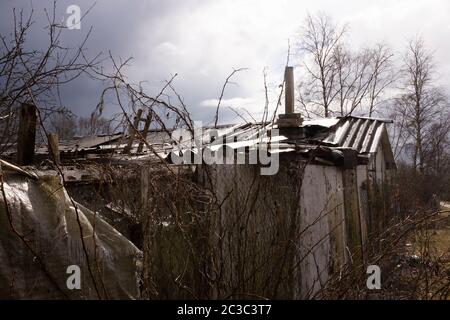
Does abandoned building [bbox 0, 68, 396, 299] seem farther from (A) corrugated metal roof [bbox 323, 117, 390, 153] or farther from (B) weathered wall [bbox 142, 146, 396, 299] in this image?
(A) corrugated metal roof [bbox 323, 117, 390, 153]

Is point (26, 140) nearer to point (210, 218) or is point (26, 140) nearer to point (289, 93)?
point (210, 218)

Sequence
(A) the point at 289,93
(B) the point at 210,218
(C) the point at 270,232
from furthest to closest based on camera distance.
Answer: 1. (A) the point at 289,93
2. (C) the point at 270,232
3. (B) the point at 210,218

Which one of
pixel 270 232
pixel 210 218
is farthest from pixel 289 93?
pixel 210 218

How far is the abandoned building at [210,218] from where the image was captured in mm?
2859

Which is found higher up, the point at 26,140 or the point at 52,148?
the point at 26,140

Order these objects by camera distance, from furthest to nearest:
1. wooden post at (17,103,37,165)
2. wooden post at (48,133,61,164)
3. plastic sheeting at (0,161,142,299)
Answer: wooden post at (17,103,37,165) → plastic sheeting at (0,161,142,299) → wooden post at (48,133,61,164)

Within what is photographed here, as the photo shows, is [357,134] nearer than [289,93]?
No

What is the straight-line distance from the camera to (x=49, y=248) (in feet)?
9.03

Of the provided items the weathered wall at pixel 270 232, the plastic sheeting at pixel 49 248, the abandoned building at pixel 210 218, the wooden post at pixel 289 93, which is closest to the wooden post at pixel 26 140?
the abandoned building at pixel 210 218

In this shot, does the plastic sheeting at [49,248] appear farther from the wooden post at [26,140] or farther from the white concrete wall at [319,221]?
the white concrete wall at [319,221]

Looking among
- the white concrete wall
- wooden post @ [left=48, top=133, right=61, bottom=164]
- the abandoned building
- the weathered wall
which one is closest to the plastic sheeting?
the abandoned building

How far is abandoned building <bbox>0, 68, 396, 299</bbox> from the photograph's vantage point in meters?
2.86

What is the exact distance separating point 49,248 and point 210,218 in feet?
3.88
